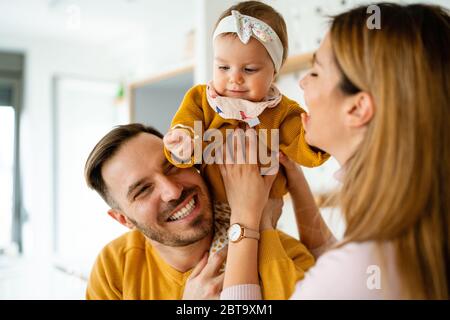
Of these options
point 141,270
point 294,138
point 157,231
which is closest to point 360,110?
point 294,138

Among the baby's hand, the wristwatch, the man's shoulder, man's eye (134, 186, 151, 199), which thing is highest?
the baby's hand

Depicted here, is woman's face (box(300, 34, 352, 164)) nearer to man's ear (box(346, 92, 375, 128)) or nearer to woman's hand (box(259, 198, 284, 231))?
man's ear (box(346, 92, 375, 128))

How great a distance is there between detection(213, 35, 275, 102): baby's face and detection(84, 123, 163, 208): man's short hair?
8.4 inches

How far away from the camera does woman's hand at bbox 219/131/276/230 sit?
32.4 inches

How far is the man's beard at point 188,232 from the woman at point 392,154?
0.80ft

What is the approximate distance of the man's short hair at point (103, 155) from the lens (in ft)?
2.84

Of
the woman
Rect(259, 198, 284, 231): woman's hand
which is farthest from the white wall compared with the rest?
the woman

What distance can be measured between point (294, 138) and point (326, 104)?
17cm

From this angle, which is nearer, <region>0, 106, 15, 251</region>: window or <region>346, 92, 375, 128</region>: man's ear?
<region>346, 92, 375, 128</region>: man's ear

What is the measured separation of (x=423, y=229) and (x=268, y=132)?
12.8 inches

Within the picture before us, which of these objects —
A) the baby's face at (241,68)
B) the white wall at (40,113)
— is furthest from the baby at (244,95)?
the white wall at (40,113)

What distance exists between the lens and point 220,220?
91cm

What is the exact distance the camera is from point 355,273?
64 cm
